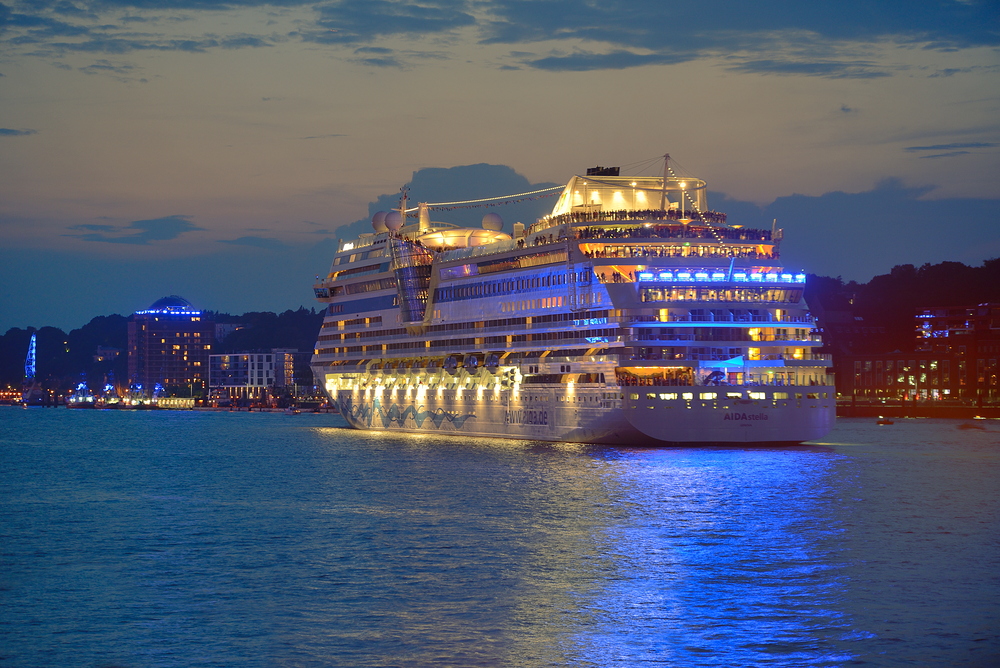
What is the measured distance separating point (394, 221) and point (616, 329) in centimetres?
3922

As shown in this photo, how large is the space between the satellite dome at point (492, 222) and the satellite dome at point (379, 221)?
10005mm

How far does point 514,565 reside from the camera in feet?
120

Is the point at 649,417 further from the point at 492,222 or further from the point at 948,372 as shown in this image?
the point at 948,372

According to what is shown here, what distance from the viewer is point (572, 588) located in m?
32.9

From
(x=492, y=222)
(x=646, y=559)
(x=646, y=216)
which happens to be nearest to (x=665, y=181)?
(x=646, y=216)

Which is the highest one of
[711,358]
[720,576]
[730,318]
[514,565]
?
[730,318]

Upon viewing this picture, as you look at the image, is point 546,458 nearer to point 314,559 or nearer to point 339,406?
point 314,559

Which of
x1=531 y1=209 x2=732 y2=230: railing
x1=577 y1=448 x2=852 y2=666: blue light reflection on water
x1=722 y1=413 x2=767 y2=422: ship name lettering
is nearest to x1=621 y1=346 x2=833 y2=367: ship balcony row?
x1=722 y1=413 x2=767 y2=422: ship name lettering

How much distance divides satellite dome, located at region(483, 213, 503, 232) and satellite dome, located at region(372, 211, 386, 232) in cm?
1000

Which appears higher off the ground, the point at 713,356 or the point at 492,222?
the point at 492,222

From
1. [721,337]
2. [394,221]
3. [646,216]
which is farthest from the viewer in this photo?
[394,221]

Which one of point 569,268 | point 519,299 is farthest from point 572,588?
point 519,299

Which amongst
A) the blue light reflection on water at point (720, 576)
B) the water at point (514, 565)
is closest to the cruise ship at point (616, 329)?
the water at point (514, 565)

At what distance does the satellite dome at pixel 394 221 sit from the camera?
109 m
